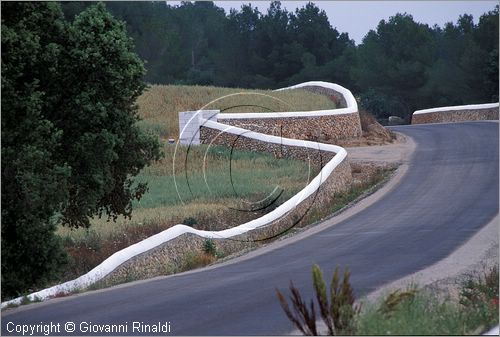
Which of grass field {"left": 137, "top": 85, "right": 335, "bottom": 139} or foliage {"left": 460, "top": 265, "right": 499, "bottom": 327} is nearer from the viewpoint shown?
foliage {"left": 460, "top": 265, "right": 499, "bottom": 327}

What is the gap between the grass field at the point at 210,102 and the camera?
54.2 m

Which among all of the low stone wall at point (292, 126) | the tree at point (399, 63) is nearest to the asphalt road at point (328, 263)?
the low stone wall at point (292, 126)

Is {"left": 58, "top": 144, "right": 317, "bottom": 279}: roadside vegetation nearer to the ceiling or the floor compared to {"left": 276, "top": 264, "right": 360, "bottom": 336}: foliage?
nearer to the floor

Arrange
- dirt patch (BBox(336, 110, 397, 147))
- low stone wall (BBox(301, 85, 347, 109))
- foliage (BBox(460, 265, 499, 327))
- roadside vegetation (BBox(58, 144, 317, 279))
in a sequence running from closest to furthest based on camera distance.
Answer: foliage (BBox(460, 265, 499, 327)) < roadside vegetation (BBox(58, 144, 317, 279)) < dirt patch (BBox(336, 110, 397, 147)) < low stone wall (BBox(301, 85, 347, 109))

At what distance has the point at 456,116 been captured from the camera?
2447 inches

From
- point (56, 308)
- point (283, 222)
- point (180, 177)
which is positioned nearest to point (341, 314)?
point (56, 308)

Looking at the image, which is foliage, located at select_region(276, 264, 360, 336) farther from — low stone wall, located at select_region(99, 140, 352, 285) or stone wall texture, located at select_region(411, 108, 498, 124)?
stone wall texture, located at select_region(411, 108, 498, 124)

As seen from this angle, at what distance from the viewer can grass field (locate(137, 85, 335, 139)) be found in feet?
178

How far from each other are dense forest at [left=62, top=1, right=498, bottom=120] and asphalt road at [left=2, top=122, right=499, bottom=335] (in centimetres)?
4030

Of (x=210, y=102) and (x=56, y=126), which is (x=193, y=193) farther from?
(x=210, y=102)

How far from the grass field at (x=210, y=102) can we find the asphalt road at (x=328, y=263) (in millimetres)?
14892

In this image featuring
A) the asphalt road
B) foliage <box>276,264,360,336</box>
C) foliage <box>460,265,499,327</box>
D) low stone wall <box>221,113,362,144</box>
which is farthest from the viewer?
low stone wall <box>221,113,362,144</box>

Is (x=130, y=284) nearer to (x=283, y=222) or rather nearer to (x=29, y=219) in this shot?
(x=29, y=219)

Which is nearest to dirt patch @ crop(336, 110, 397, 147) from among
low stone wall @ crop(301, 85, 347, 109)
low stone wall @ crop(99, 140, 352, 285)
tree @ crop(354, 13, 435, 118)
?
low stone wall @ crop(301, 85, 347, 109)
